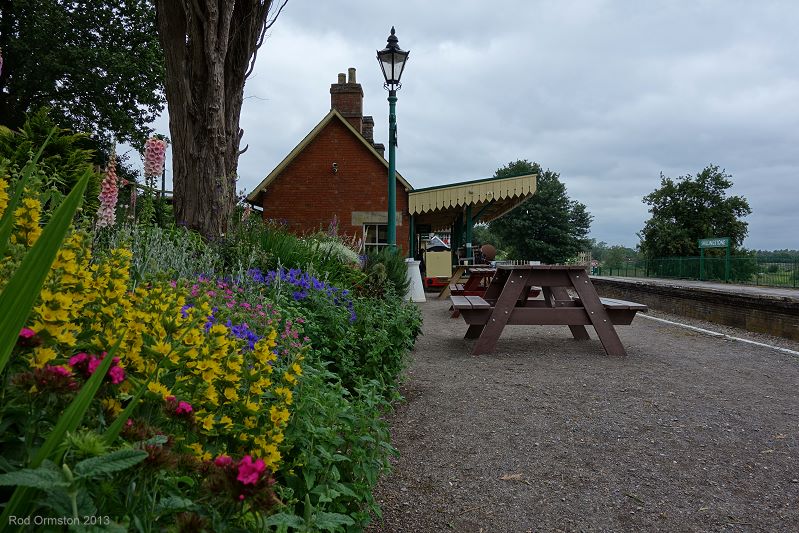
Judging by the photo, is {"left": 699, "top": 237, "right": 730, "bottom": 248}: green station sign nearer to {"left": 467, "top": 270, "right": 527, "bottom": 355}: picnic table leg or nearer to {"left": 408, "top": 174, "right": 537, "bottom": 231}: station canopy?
{"left": 408, "top": 174, "right": 537, "bottom": 231}: station canopy

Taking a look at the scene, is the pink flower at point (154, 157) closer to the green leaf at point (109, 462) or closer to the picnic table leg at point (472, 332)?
the picnic table leg at point (472, 332)

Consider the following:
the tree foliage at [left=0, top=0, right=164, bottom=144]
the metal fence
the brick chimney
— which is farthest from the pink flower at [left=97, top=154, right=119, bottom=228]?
the metal fence

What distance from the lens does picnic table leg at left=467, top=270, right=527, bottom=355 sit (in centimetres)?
586

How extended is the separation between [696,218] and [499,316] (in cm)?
3763

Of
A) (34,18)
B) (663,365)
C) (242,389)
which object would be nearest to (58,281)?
(242,389)

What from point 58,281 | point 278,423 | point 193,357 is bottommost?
point 278,423

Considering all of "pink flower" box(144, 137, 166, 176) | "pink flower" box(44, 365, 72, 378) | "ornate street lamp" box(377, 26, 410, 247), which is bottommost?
"pink flower" box(44, 365, 72, 378)

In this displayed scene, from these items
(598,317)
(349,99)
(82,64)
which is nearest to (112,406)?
(598,317)

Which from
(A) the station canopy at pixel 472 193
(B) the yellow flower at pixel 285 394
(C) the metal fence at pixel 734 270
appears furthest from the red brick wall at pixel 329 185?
(B) the yellow flower at pixel 285 394

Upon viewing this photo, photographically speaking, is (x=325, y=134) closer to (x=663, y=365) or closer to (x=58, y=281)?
(x=663, y=365)

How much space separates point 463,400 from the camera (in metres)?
4.05

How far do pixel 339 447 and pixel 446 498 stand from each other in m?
0.69

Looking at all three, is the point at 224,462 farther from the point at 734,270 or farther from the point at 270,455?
the point at 734,270

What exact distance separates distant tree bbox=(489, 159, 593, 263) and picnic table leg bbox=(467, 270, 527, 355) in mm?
52595
